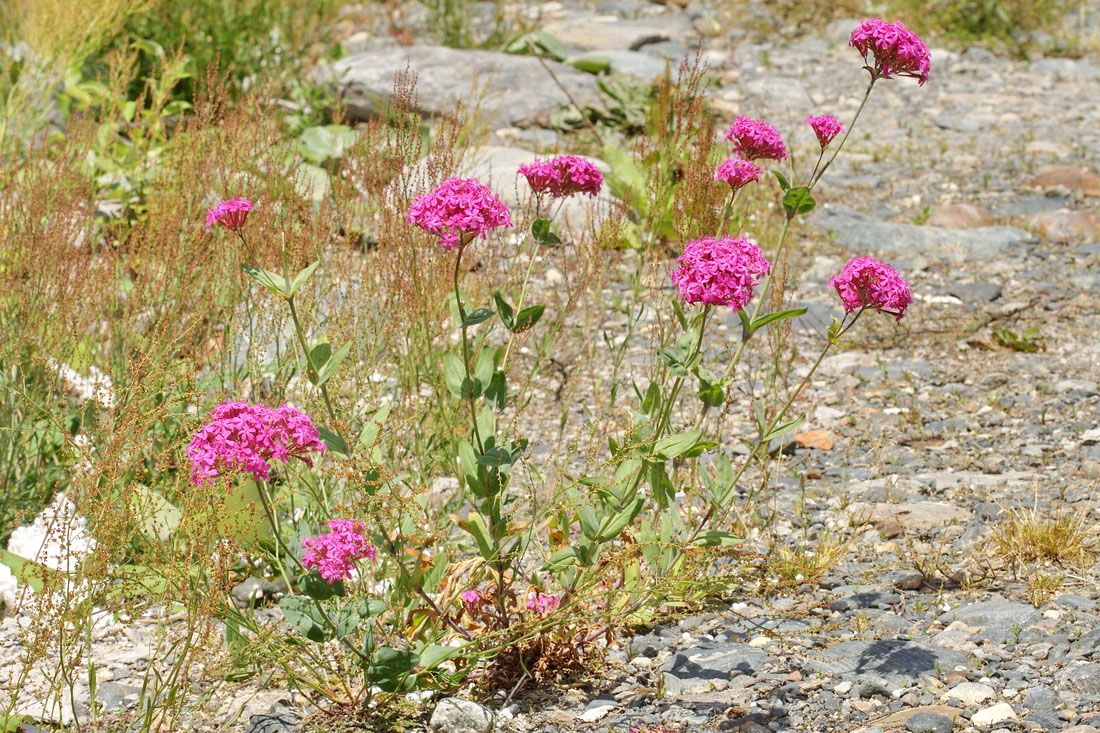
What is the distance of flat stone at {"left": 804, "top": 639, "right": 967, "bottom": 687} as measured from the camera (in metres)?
2.57

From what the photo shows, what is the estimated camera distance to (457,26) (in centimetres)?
927

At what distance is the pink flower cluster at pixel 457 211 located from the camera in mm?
2281

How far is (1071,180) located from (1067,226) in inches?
30.5

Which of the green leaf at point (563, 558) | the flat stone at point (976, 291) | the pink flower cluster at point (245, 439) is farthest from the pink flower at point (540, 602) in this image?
the flat stone at point (976, 291)

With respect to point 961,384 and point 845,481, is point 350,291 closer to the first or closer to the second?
point 845,481

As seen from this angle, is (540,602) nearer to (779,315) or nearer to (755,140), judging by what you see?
(779,315)

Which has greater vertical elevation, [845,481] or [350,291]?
[350,291]

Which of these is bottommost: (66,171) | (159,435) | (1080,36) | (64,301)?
(159,435)

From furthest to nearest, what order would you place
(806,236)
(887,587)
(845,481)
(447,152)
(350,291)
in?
(806,236) < (845,481) < (350,291) < (447,152) < (887,587)

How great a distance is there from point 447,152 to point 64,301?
4.16 feet

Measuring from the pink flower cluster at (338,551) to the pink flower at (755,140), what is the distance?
1388 millimetres

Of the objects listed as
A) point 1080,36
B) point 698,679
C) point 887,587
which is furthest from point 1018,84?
point 698,679

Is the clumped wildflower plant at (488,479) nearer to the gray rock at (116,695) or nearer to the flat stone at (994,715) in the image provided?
the gray rock at (116,695)

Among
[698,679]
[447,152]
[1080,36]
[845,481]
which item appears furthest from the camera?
[1080,36]
